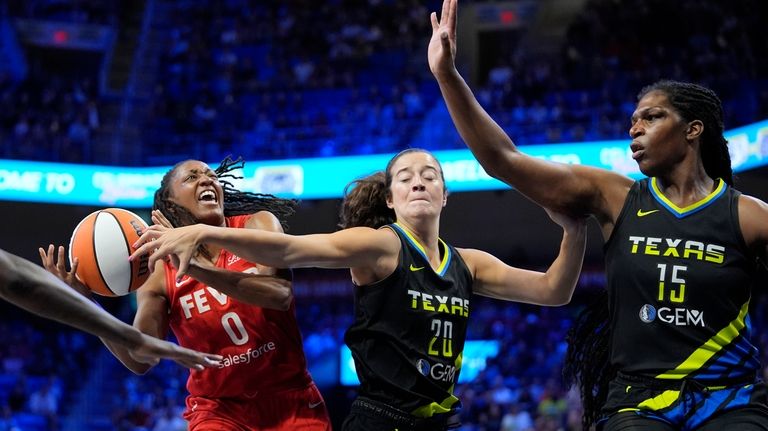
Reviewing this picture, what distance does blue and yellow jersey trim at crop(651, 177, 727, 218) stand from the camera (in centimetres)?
316

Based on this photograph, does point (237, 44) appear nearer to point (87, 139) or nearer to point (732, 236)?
point (87, 139)

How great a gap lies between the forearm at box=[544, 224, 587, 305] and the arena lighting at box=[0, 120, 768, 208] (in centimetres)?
956

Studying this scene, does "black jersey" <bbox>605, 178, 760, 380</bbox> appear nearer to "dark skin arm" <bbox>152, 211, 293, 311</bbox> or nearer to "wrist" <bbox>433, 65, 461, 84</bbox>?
"wrist" <bbox>433, 65, 461, 84</bbox>

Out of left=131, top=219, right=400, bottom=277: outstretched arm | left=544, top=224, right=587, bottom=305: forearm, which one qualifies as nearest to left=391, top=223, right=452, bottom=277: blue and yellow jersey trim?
left=131, top=219, right=400, bottom=277: outstretched arm

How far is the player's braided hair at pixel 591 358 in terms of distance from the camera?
3.48m

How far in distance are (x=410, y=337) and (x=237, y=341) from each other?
846 mm

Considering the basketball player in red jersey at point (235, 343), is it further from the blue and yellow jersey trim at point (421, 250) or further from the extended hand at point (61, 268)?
the blue and yellow jersey trim at point (421, 250)

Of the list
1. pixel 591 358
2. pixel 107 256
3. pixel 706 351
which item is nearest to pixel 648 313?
pixel 706 351

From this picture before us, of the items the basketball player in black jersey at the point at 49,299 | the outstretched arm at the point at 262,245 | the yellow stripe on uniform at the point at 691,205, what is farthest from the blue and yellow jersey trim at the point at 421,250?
the basketball player in black jersey at the point at 49,299

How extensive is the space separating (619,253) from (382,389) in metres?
1.11

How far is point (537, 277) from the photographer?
4012 mm

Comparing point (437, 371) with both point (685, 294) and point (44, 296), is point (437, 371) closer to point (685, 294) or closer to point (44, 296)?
point (685, 294)

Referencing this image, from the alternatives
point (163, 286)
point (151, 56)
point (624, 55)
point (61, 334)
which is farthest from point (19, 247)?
point (163, 286)

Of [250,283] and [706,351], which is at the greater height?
[250,283]
